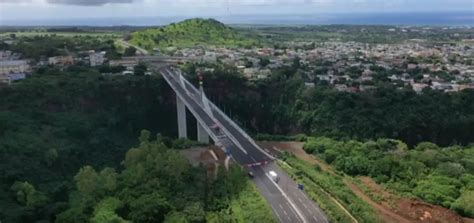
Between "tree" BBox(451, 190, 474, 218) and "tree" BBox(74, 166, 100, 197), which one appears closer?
"tree" BBox(451, 190, 474, 218)

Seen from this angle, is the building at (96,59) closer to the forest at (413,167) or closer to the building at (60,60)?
the building at (60,60)

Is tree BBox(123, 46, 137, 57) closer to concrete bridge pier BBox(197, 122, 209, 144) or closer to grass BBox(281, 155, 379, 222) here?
concrete bridge pier BBox(197, 122, 209, 144)

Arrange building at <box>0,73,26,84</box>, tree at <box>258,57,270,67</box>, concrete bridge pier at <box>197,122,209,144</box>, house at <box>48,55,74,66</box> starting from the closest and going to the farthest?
1. concrete bridge pier at <box>197,122,209,144</box>
2. building at <box>0,73,26,84</box>
3. house at <box>48,55,74,66</box>
4. tree at <box>258,57,270,67</box>

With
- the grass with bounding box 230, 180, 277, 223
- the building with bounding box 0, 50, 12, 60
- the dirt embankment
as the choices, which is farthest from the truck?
the building with bounding box 0, 50, 12, 60

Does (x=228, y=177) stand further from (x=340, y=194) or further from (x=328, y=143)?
(x=328, y=143)

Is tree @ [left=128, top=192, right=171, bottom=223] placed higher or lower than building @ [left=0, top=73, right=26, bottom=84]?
lower

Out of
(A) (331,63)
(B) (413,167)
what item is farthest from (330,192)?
(A) (331,63)

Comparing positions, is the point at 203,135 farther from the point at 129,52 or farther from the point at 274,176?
the point at 129,52

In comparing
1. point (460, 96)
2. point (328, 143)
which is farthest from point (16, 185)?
point (460, 96)
